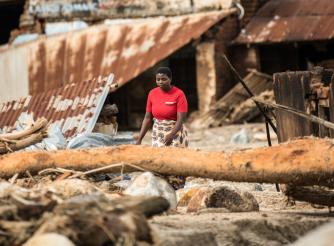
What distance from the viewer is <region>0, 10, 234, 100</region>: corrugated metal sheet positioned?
19547 millimetres

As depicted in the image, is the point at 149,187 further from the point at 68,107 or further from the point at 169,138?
the point at 68,107

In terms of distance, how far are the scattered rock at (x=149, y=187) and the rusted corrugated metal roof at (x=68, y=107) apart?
3.48 meters

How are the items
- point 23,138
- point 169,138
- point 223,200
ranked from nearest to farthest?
point 223,200 → point 23,138 → point 169,138

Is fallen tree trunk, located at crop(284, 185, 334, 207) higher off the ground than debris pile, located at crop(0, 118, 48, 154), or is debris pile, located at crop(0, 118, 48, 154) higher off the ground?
debris pile, located at crop(0, 118, 48, 154)

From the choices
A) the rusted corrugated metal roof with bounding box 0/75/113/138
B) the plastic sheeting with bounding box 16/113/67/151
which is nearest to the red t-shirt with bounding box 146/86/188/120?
the plastic sheeting with bounding box 16/113/67/151

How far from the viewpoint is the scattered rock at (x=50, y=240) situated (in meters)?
5.58

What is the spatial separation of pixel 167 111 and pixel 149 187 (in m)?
2.26

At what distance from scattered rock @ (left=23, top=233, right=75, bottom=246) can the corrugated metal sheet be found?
1365cm

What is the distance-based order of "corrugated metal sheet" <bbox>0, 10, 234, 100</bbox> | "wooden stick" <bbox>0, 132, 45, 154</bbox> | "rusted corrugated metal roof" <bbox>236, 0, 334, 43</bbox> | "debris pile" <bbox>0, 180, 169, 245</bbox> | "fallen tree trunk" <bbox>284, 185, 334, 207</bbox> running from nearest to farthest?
"debris pile" <bbox>0, 180, 169, 245</bbox> < "fallen tree trunk" <bbox>284, 185, 334, 207</bbox> < "wooden stick" <bbox>0, 132, 45, 154</bbox> < "rusted corrugated metal roof" <bbox>236, 0, 334, 43</bbox> < "corrugated metal sheet" <bbox>0, 10, 234, 100</bbox>

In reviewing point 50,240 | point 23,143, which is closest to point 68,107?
point 23,143

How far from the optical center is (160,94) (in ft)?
31.2

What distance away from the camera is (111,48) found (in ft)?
66.9

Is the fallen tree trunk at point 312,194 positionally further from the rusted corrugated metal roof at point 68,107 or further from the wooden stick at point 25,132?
the rusted corrugated metal roof at point 68,107

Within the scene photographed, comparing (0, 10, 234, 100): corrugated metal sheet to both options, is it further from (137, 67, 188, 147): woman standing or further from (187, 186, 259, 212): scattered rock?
(187, 186, 259, 212): scattered rock
